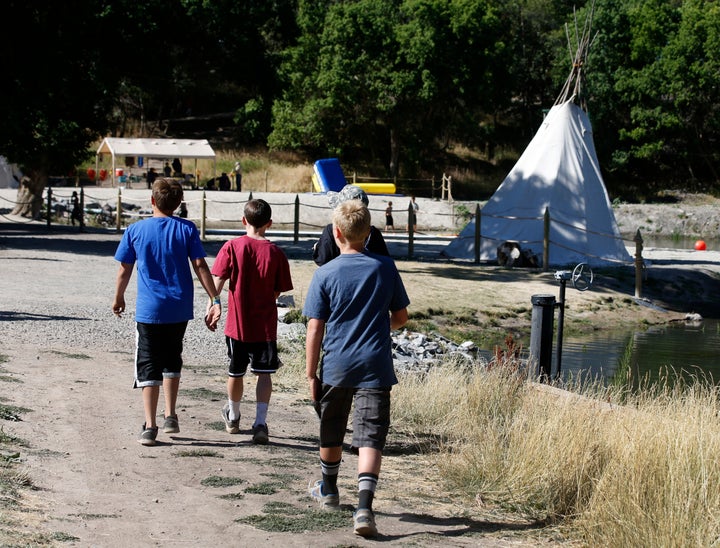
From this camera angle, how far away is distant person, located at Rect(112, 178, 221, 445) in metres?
6.52

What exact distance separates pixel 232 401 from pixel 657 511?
3149 mm

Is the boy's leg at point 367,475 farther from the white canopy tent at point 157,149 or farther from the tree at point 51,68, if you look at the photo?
the white canopy tent at point 157,149

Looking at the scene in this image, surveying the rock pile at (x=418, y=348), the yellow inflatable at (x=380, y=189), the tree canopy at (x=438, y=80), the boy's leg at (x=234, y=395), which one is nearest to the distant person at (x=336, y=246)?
the boy's leg at (x=234, y=395)

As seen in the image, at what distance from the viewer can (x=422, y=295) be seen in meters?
17.7

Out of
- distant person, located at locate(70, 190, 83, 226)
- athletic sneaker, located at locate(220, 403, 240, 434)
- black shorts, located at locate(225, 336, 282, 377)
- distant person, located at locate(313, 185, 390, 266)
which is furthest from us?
distant person, located at locate(70, 190, 83, 226)

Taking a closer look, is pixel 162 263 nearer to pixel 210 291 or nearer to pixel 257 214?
pixel 210 291

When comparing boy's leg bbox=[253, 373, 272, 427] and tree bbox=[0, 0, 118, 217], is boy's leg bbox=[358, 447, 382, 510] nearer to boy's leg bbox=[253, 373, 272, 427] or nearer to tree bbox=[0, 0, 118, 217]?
boy's leg bbox=[253, 373, 272, 427]

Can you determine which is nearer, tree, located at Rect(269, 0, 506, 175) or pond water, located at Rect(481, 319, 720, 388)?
pond water, located at Rect(481, 319, 720, 388)

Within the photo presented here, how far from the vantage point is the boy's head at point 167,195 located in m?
6.53

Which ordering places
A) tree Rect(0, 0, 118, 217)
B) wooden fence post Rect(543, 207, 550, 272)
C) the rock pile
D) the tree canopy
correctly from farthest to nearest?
1. the tree canopy
2. tree Rect(0, 0, 118, 217)
3. wooden fence post Rect(543, 207, 550, 272)
4. the rock pile

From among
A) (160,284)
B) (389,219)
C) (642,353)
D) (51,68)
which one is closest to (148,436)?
(160,284)

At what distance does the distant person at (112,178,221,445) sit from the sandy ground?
1.70 ft

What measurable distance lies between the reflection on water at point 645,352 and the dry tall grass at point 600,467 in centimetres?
544

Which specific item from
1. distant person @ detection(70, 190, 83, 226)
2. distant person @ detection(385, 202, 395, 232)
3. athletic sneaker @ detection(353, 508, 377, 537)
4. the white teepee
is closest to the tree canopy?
distant person @ detection(385, 202, 395, 232)
